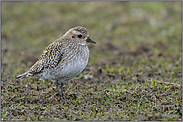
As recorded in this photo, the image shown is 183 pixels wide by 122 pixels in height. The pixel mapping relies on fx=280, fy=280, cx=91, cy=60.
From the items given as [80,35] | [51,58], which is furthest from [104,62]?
[51,58]

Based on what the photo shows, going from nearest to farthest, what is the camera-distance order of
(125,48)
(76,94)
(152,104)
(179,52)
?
(152,104) → (76,94) → (179,52) → (125,48)

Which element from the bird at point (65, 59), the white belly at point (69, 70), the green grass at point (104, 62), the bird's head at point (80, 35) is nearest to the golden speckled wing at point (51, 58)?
the bird at point (65, 59)

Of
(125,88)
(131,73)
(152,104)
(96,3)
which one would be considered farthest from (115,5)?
(152,104)

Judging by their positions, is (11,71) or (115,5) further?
(115,5)

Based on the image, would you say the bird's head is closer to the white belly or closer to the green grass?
the white belly

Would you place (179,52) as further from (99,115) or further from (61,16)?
(61,16)

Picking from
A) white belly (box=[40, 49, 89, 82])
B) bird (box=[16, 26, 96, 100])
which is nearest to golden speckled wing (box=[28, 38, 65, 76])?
bird (box=[16, 26, 96, 100])
